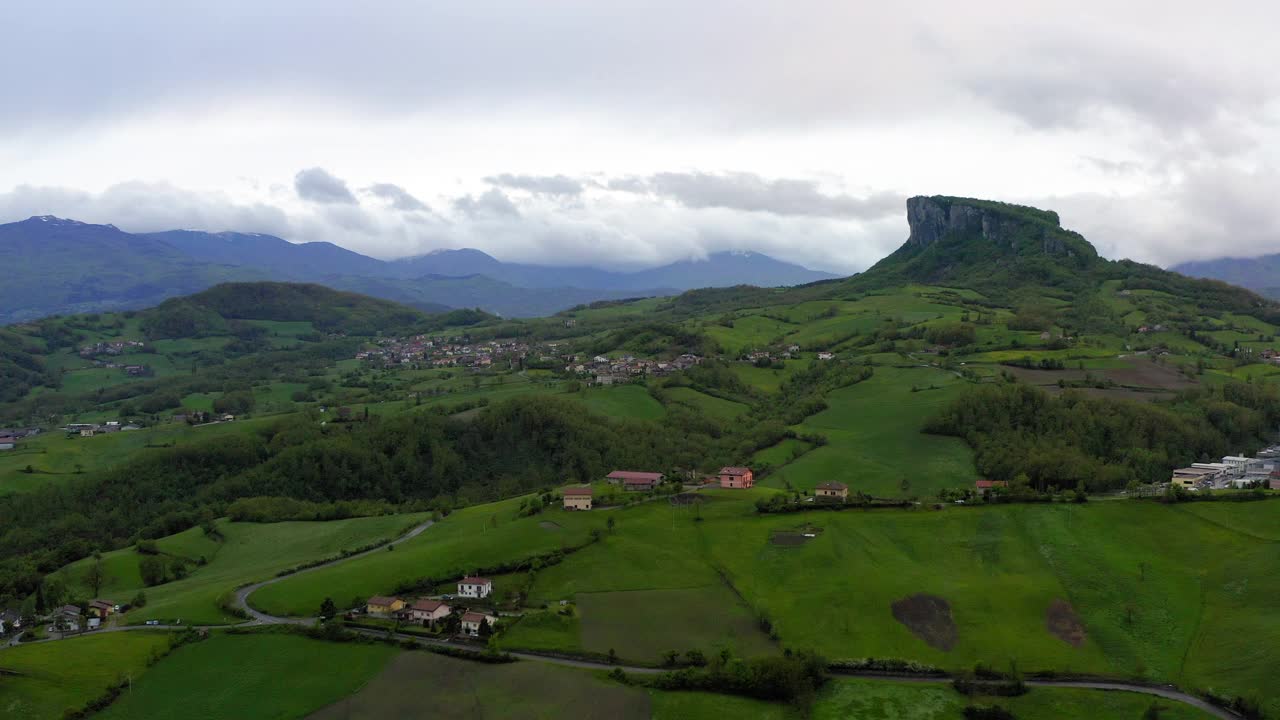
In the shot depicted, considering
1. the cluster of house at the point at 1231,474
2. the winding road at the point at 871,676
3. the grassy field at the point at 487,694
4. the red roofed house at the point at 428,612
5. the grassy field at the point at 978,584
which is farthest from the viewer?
the cluster of house at the point at 1231,474

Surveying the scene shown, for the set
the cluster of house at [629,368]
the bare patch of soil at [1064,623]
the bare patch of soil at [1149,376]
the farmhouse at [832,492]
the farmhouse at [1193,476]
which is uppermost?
the bare patch of soil at [1149,376]

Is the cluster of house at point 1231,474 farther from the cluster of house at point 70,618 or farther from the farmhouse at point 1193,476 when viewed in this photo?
the cluster of house at point 70,618

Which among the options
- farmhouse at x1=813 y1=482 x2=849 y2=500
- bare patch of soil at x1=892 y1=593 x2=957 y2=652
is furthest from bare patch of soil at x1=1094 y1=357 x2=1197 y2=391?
bare patch of soil at x1=892 y1=593 x2=957 y2=652

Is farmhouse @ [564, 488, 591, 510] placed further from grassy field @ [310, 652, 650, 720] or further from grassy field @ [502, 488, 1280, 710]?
grassy field @ [310, 652, 650, 720]

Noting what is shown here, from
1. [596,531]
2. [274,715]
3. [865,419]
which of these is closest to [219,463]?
[596,531]

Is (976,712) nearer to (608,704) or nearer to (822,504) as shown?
(608,704)

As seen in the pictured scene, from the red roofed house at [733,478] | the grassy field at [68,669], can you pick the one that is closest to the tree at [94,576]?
the grassy field at [68,669]
